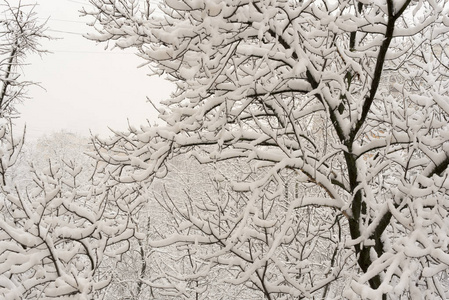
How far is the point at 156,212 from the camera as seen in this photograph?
14922mm

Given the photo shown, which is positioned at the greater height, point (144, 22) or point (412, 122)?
point (144, 22)

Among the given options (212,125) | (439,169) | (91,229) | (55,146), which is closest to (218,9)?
(212,125)

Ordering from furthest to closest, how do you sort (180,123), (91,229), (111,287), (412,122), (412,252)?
(111,287) → (412,122) → (180,123) → (91,229) → (412,252)

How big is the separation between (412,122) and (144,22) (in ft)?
10.2

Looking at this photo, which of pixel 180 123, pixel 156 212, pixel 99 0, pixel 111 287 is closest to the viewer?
pixel 180 123

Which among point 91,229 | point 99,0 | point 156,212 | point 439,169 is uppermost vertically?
→ point 156,212

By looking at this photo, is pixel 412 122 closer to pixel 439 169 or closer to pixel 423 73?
pixel 439 169

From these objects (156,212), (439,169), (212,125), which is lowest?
(439,169)

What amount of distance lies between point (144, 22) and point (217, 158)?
178cm

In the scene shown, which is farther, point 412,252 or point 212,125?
point 212,125

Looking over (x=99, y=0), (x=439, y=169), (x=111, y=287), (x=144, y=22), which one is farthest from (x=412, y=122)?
(x=111, y=287)

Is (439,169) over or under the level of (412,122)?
under

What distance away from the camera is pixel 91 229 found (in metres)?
3.13

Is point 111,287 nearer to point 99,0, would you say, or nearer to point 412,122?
point 99,0
